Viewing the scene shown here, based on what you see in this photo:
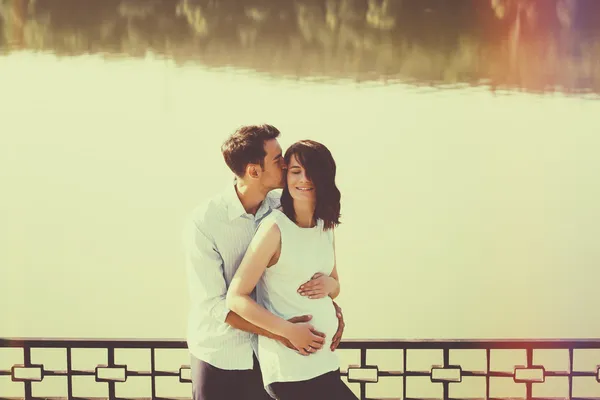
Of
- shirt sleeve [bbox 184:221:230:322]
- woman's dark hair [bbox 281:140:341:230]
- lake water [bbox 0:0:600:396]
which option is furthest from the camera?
lake water [bbox 0:0:600:396]

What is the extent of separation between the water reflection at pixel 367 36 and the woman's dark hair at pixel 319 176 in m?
5.59

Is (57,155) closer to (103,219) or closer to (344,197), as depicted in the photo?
(103,219)

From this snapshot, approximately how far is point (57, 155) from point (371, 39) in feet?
11.2

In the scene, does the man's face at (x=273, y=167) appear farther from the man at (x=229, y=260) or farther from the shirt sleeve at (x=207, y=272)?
the shirt sleeve at (x=207, y=272)

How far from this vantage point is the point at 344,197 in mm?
6152

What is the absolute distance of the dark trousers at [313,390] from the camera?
1.55 m

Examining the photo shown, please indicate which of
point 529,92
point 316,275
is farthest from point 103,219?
point 316,275

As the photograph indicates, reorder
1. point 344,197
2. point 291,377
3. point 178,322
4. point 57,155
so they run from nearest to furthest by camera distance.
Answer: point 291,377 → point 178,322 → point 344,197 → point 57,155

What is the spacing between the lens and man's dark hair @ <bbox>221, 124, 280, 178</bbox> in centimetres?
157

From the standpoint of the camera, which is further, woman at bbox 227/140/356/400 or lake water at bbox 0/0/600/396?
lake water at bbox 0/0/600/396

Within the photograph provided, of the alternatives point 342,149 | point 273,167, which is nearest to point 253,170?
point 273,167

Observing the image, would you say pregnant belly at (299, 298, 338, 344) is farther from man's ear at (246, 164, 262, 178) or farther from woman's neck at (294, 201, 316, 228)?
man's ear at (246, 164, 262, 178)

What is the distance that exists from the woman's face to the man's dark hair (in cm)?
9

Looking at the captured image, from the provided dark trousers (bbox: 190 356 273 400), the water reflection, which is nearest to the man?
dark trousers (bbox: 190 356 273 400)
